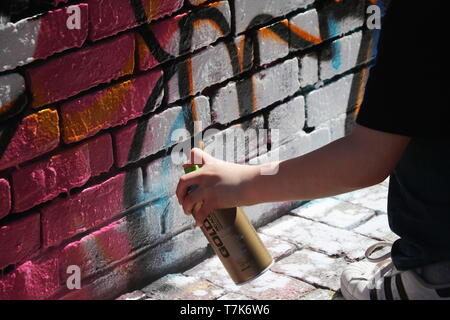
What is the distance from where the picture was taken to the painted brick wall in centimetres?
238

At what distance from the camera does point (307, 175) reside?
6.73ft

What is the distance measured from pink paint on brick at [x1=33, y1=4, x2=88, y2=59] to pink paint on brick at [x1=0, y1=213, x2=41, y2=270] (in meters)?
0.49

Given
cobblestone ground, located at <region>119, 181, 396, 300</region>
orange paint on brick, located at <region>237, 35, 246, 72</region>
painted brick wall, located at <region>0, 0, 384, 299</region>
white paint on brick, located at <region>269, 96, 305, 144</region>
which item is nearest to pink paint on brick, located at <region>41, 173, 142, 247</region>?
painted brick wall, located at <region>0, 0, 384, 299</region>

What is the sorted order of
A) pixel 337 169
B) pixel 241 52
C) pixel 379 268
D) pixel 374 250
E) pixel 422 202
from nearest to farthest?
pixel 337 169 < pixel 422 202 < pixel 379 268 < pixel 374 250 < pixel 241 52

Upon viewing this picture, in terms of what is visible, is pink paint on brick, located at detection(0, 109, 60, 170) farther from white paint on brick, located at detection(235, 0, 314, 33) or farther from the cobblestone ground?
white paint on brick, located at detection(235, 0, 314, 33)

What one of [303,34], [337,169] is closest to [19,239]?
[337,169]

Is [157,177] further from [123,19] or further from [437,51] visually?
[437,51]

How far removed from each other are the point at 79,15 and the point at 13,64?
253 mm

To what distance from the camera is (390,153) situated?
6.44 ft

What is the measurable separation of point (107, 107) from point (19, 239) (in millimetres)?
480

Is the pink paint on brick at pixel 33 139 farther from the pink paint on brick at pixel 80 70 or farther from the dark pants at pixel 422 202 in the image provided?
the dark pants at pixel 422 202

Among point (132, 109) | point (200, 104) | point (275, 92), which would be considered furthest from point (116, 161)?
point (275, 92)

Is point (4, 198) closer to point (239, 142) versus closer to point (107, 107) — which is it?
point (107, 107)

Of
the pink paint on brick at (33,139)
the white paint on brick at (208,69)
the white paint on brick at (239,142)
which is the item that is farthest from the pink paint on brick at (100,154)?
the white paint on brick at (239,142)
